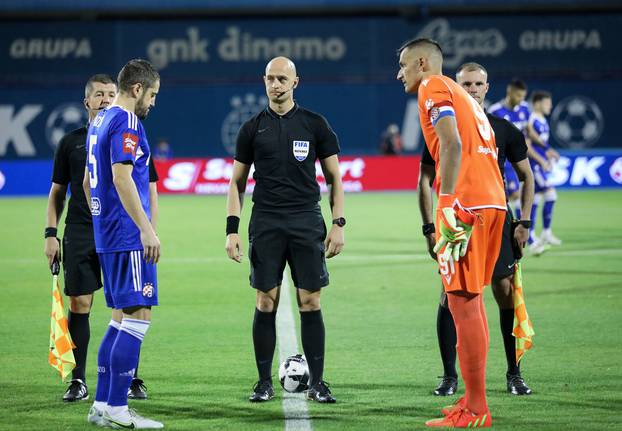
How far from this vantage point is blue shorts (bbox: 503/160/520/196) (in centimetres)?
1388

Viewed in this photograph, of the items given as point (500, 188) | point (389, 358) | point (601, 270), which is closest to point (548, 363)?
point (389, 358)

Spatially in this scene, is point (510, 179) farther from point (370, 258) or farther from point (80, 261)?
point (80, 261)

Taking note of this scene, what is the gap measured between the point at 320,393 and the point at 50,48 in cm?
3264

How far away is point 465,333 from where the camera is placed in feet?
19.6

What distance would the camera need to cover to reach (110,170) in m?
6.07

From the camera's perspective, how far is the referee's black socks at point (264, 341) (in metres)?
6.86

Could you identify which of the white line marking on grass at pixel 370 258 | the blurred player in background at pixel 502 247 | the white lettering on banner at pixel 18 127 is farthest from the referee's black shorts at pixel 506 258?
the white lettering on banner at pixel 18 127

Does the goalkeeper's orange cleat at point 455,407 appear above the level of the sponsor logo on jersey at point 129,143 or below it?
below

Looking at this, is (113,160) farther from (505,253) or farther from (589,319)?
(589,319)

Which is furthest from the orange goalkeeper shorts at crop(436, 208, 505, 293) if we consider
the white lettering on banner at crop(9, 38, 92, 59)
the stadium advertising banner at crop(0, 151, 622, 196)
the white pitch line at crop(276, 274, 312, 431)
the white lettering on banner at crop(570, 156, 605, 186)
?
Answer: the white lettering on banner at crop(9, 38, 92, 59)

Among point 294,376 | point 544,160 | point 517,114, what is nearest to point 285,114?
point 294,376

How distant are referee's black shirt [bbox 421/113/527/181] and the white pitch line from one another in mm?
1805

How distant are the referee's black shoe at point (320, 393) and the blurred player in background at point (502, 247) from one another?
722 mm

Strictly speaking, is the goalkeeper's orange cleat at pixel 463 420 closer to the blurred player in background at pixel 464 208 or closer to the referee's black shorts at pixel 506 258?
the blurred player in background at pixel 464 208
